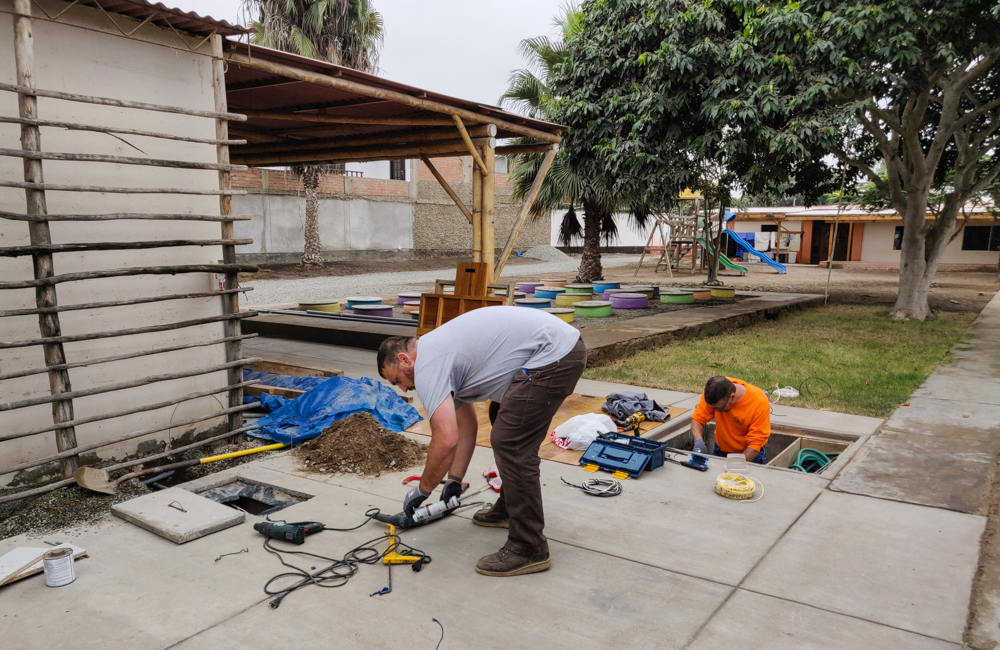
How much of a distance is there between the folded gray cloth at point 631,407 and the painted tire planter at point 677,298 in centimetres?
973

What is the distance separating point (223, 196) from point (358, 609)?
362 centimetres

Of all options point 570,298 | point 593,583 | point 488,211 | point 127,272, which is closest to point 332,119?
point 488,211

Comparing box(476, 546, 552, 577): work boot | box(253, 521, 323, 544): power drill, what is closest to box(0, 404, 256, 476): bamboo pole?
box(253, 521, 323, 544): power drill

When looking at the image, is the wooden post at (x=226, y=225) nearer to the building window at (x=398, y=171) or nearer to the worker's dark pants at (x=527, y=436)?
the worker's dark pants at (x=527, y=436)

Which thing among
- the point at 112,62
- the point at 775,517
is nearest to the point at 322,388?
the point at 112,62

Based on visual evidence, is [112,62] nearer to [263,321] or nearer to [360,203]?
[263,321]

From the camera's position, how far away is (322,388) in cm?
620

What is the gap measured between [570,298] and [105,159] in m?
10.9

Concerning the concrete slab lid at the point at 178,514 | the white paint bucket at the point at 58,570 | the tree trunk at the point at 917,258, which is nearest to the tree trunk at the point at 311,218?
the tree trunk at the point at 917,258

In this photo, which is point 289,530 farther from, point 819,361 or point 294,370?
point 819,361

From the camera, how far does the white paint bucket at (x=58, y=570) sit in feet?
11.1

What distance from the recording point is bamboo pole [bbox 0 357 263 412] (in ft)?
13.7

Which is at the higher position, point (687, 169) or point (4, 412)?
point (687, 169)

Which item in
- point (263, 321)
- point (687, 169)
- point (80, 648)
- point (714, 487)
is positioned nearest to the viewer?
point (80, 648)
